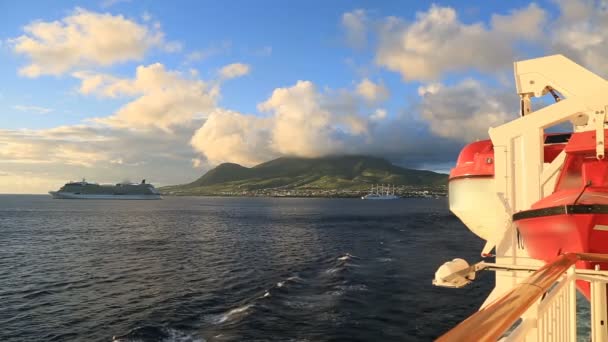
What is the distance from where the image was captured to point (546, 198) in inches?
362

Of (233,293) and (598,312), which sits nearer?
(598,312)

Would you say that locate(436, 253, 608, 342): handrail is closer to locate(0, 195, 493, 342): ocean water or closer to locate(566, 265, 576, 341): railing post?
locate(566, 265, 576, 341): railing post

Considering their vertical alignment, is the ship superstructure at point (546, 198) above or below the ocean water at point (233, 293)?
above

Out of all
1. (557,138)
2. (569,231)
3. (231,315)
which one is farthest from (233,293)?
(569,231)

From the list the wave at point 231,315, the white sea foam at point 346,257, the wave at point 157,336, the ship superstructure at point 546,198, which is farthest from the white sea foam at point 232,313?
the white sea foam at point 346,257

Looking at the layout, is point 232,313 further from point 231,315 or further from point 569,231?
point 569,231

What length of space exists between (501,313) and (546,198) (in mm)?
8139

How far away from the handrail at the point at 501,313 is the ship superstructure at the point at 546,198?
4 centimetres

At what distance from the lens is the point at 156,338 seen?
686 inches

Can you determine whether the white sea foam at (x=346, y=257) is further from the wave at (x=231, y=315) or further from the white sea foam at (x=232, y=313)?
the wave at (x=231, y=315)

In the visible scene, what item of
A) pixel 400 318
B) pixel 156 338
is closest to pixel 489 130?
pixel 400 318

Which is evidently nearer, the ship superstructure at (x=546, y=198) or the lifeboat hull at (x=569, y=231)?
the ship superstructure at (x=546, y=198)

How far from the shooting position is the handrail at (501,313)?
2014 mm

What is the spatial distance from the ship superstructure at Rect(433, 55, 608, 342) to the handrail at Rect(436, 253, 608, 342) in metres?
0.04
